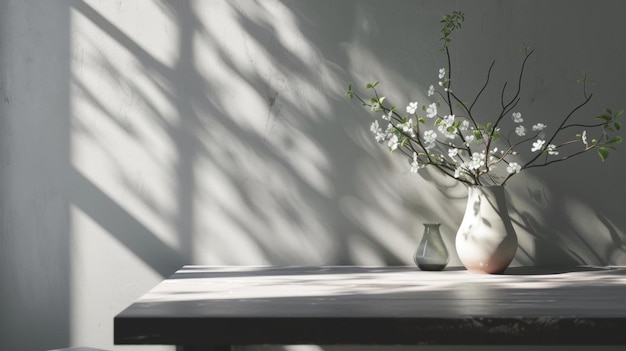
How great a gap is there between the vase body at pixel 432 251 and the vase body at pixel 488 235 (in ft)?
0.24

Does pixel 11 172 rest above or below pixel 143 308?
above

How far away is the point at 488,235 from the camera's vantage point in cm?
209

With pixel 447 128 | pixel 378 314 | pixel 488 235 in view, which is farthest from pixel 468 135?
pixel 378 314

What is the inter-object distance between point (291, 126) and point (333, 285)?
69 centimetres

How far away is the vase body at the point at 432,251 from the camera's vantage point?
2.20 meters

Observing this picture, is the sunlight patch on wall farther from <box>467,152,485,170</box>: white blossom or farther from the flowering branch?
<box>467,152,485,170</box>: white blossom

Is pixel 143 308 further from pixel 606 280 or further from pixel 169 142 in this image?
pixel 606 280

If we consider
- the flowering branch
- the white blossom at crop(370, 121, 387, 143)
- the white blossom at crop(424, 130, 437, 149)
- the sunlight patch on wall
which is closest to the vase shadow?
the flowering branch

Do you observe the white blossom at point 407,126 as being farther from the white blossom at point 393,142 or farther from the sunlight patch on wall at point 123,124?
the sunlight patch on wall at point 123,124

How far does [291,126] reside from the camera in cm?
241

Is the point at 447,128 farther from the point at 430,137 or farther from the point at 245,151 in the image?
the point at 245,151

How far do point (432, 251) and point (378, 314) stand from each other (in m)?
0.77

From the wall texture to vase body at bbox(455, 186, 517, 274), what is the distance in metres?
0.25

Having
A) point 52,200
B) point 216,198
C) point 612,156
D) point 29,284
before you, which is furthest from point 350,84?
point 29,284
